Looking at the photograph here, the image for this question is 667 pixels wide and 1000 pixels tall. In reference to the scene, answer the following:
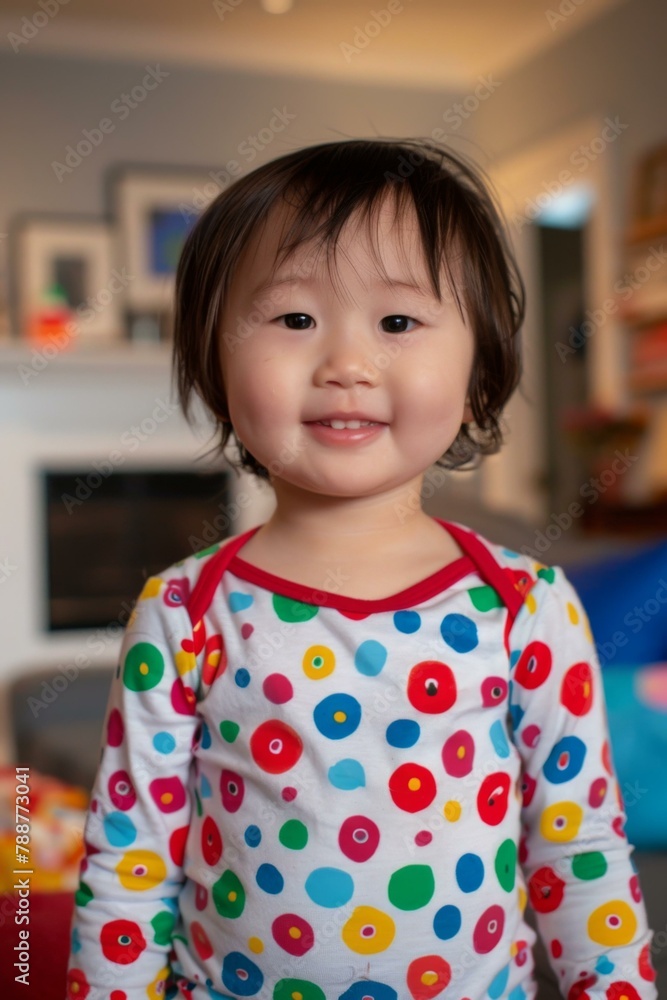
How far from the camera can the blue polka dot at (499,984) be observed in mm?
682

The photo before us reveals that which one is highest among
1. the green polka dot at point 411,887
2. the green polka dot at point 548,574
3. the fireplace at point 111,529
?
the green polka dot at point 548,574

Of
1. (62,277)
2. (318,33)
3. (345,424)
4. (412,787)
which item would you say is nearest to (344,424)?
(345,424)

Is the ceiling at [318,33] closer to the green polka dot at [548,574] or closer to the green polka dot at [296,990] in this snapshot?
the green polka dot at [548,574]

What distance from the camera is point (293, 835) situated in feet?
2.15

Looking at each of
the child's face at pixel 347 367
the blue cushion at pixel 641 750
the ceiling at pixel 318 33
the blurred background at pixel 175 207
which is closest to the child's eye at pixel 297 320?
the child's face at pixel 347 367

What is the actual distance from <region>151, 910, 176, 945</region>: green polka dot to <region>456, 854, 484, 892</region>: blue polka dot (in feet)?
0.65

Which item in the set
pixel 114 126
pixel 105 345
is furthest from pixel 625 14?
pixel 105 345

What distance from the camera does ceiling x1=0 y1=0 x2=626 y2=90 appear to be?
4.52 metres

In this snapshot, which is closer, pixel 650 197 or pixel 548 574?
pixel 548 574

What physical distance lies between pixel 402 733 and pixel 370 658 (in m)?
0.05

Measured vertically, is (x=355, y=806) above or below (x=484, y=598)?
below

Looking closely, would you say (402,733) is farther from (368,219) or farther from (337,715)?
(368,219)

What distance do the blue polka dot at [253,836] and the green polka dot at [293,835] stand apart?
1 centimetres

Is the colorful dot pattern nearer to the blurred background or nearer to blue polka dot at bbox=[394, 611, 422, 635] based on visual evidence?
blue polka dot at bbox=[394, 611, 422, 635]
